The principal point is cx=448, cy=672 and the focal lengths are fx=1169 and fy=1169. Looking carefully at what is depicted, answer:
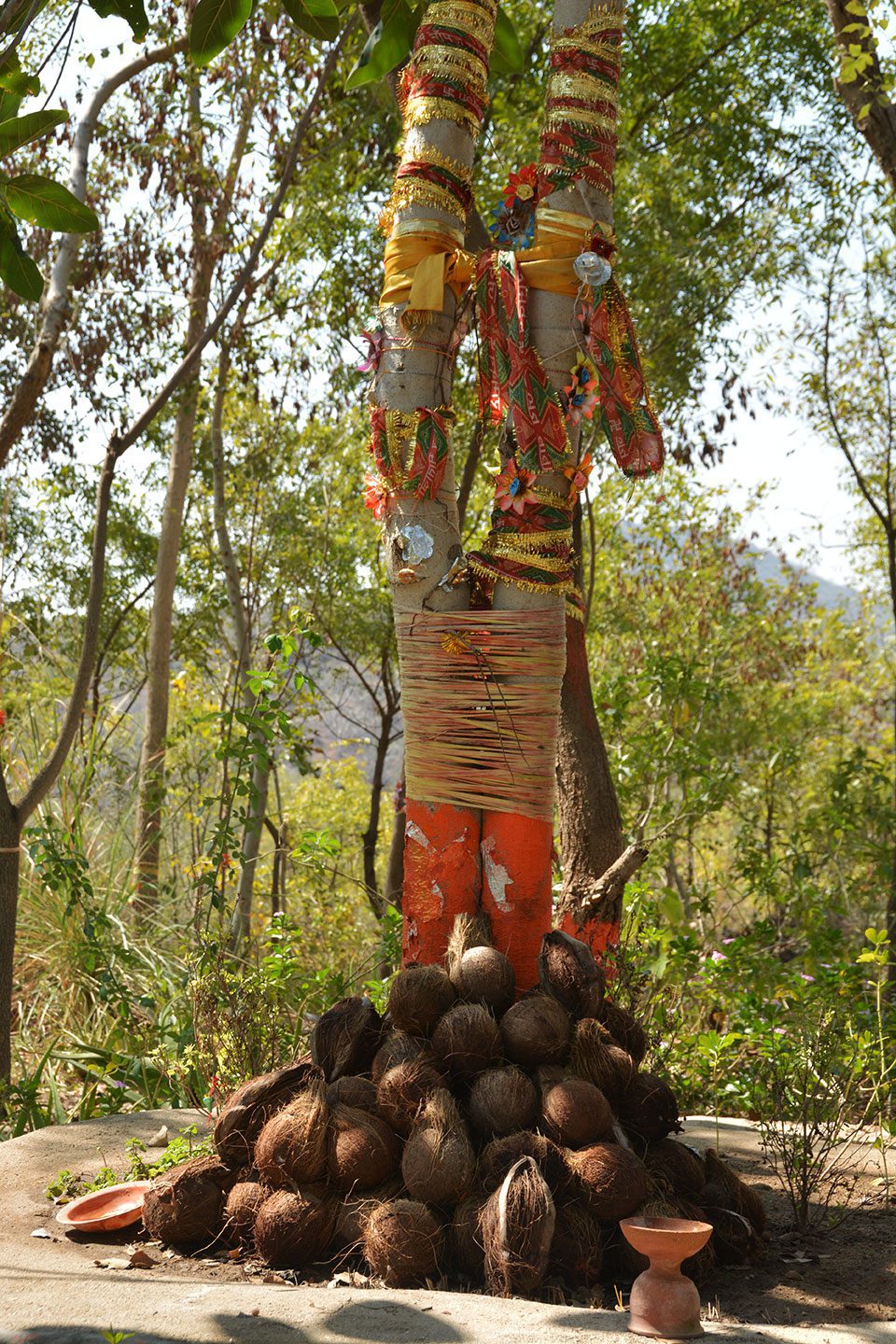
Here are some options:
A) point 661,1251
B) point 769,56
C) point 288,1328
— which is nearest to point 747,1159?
point 661,1251

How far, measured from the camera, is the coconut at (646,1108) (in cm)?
244

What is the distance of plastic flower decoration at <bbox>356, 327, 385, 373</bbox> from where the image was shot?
113 inches

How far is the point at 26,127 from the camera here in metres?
2.21

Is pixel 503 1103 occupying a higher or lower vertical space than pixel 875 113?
lower

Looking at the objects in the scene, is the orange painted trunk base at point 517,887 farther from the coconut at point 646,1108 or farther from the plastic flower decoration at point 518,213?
the plastic flower decoration at point 518,213

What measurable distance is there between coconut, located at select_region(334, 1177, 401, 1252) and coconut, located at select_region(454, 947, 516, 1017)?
Answer: 1.26 feet

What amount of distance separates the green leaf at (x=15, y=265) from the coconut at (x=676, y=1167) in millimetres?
2246

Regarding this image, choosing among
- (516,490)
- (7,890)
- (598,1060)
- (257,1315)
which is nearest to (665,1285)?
(598,1060)

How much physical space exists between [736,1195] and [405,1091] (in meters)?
0.74

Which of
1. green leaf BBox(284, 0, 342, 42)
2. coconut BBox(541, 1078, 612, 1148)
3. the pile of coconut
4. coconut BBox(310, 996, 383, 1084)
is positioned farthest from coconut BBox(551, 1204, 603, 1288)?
green leaf BBox(284, 0, 342, 42)

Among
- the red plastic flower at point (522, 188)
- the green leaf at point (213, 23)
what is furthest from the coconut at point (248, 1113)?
the green leaf at point (213, 23)

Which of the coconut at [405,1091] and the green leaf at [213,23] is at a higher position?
the green leaf at [213,23]

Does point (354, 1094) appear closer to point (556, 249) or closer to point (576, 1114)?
point (576, 1114)

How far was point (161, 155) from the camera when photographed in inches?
292
